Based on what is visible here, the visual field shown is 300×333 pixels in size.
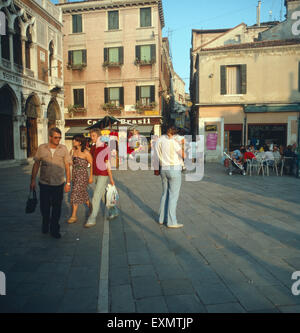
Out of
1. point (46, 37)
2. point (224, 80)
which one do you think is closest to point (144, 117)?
point (224, 80)

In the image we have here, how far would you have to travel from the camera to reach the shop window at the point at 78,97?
90.2 ft

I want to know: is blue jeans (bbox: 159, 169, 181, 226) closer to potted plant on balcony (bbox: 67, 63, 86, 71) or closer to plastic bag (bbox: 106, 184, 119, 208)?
plastic bag (bbox: 106, 184, 119, 208)

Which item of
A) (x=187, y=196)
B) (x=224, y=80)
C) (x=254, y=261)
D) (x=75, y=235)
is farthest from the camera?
(x=224, y=80)

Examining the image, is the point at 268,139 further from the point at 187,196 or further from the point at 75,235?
the point at 75,235

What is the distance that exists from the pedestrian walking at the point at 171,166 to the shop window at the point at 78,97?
931 inches

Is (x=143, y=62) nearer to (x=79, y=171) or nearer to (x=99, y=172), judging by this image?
(x=79, y=171)

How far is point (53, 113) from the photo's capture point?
2438 centimetres

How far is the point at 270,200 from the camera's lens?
25.4 feet

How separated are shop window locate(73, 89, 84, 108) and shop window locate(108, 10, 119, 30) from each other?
640cm

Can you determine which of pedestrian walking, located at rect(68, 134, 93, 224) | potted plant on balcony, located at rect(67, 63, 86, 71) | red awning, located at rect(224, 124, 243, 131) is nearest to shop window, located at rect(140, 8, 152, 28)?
potted plant on balcony, located at rect(67, 63, 86, 71)

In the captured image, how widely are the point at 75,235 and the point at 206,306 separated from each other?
115 inches

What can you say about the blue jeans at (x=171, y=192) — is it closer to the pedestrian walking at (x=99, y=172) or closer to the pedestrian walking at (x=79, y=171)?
the pedestrian walking at (x=99, y=172)

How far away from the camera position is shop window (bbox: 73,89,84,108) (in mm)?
27484

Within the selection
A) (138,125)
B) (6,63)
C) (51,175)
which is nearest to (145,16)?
(138,125)
